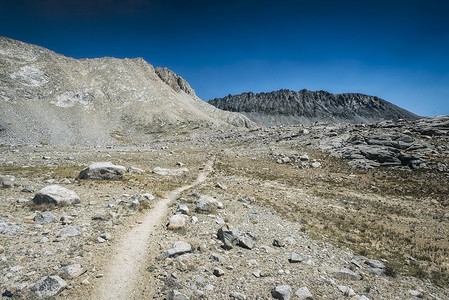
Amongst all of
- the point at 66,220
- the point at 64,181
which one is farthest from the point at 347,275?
the point at 64,181

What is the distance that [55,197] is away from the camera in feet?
42.0

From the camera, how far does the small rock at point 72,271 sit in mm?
7195

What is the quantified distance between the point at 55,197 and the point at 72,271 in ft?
25.3

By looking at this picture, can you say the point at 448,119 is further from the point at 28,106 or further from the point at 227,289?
the point at 28,106

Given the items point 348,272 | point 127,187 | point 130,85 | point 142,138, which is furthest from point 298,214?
point 130,85

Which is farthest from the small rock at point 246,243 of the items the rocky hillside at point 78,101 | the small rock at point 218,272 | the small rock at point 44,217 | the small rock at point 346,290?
the rocky hillside at point 78,101

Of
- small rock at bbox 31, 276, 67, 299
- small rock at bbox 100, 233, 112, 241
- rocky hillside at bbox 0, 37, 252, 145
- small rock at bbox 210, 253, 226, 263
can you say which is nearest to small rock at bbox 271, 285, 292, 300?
small rock at bbox 210, 253, 226, 263

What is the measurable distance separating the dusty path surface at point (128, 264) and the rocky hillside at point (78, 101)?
239 ft

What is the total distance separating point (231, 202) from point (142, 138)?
254ft

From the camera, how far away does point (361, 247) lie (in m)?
12.4

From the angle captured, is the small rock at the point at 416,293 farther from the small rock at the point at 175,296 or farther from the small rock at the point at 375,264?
the small rock at the point at 175,296

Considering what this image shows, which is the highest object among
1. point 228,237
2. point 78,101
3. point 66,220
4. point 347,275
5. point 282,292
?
point 78,101

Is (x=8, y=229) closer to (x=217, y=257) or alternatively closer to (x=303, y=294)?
(x=217, y=257)

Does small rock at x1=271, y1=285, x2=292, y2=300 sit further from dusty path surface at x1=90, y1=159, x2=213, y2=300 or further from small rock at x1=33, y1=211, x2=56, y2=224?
small rock at x1=33, y1=211, x2=56, y2=224
